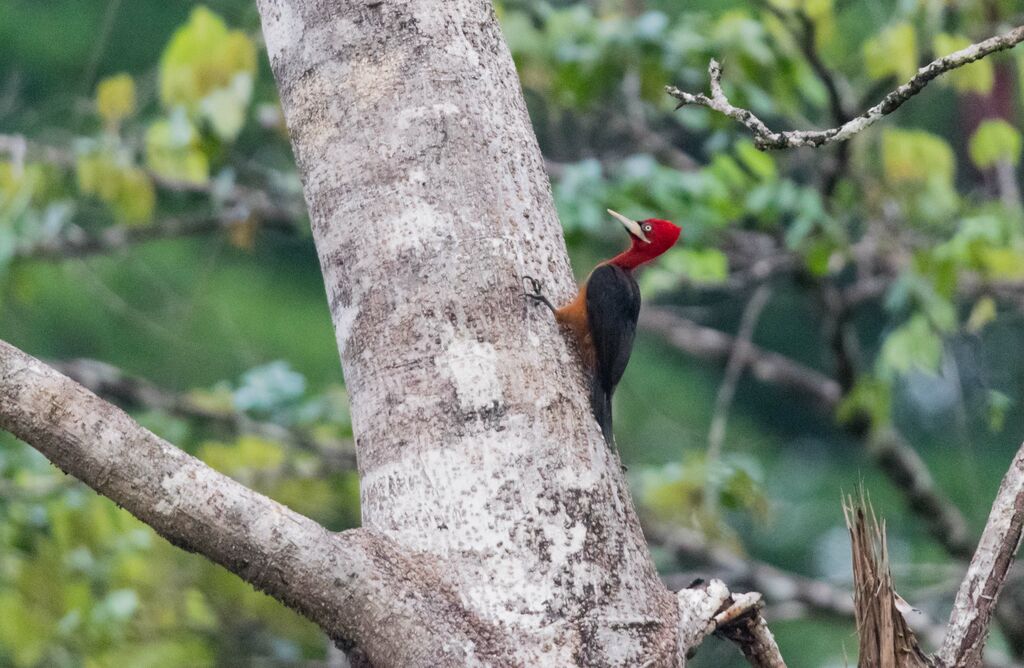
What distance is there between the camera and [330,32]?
6.24 feet

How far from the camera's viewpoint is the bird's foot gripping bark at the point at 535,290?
1.81 meters

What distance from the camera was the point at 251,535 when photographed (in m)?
1.48

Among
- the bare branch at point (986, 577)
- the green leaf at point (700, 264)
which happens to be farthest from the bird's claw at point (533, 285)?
the green leaf at point (700, 264)

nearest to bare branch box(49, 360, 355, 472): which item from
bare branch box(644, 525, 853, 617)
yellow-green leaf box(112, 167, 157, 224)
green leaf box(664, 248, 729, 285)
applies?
yellow-green leaf box(112, 167, 157, 224)

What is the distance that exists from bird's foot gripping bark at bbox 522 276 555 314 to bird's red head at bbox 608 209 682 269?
4.47 feet

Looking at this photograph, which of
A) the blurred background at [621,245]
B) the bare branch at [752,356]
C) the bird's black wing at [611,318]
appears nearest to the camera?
the bird's black wing at [611,318]

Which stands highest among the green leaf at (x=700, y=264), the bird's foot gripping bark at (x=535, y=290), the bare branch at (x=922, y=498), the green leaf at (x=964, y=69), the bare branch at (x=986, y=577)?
the green leaf at (x=964, y=69)

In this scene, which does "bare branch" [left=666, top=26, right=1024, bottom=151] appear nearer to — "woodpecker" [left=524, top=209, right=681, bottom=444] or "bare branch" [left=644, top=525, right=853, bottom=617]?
"woodpecker" [left=524, top=209, right=681, bottom=444]

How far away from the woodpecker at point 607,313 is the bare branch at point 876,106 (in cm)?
38

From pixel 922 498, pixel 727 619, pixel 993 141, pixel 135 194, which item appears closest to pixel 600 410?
pixel 727 619

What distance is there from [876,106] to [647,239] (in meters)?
1.56

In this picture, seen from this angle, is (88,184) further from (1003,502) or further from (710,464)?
(1003,502)

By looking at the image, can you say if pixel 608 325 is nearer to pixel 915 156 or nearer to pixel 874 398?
pixel 874 398

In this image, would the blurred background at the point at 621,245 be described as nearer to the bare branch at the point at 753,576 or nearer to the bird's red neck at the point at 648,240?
the bare branch at the point at 753,576
